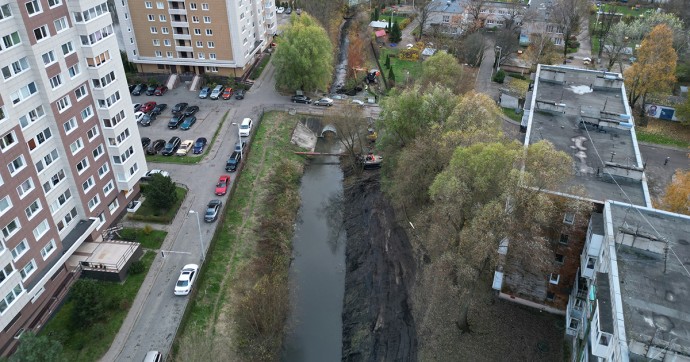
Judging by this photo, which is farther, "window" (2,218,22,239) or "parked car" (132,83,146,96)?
"parked car" (132,83,146,96)

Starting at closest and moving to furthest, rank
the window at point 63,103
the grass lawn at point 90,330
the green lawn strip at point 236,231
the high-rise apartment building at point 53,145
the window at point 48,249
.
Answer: the high-rise apartment building at point 53,145, the grass lawn at point 90,330, the window at point 48,249, the window at point 63,103, the green lawn strip at point 236,231

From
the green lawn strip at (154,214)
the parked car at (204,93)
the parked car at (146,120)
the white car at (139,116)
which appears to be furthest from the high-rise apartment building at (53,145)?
the parked car at (204,93)

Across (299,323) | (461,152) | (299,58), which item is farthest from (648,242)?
(299,58)

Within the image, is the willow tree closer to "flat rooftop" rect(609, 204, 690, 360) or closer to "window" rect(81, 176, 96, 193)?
"window" rect(81, 176, 96, 193)

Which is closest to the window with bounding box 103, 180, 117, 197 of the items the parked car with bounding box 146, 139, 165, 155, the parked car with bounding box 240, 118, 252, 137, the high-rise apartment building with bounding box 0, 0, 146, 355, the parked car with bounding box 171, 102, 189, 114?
the high-rise apartment building with bounding box 0, 0, 146, 355

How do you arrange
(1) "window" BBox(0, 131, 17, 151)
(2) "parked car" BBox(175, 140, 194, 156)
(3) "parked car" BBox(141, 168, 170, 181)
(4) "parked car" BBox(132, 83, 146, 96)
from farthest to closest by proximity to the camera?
1. (4) "parked car" BBox(132, 83, 146, 96)
2. (2) "parked car" BBox(175, 140, 194, 156)
3. (3) "parked car" BBox(141, 168, 170, 181)
4. (1) "window" BBox(0, 131, 17, 151)

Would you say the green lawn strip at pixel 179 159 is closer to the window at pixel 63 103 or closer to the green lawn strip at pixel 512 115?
the window at pixel 63 103

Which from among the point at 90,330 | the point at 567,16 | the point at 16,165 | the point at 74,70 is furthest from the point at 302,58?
the point at 567,16
